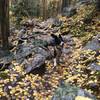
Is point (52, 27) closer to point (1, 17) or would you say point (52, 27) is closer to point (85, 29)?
point (85, 29)

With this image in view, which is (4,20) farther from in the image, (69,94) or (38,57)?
(69,94)

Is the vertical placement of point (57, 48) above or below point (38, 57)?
below

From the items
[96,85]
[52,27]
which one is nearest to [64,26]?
[52,27]

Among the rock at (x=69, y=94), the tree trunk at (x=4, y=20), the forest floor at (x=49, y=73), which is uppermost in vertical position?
the tree trunk at (x=4, y=20)

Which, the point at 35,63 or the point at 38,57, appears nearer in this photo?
the point at 35,63

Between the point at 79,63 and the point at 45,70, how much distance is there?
129cm

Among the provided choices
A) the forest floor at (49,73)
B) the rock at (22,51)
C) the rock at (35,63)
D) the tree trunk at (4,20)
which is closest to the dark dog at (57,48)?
the forest floor at (49,73)

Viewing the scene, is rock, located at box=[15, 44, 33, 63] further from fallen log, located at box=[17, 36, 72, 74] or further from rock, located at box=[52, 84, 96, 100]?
rock, located at box=[52, 84, 96, 100]

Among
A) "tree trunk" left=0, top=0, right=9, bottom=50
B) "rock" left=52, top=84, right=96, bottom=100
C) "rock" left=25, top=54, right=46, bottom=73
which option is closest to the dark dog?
"rock" left=25, top=54, right=46, bottom=73

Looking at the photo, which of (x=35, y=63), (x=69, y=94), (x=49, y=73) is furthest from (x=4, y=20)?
(x=69, y=94)

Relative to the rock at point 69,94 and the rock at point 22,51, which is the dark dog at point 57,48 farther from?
the rock at point 69,94

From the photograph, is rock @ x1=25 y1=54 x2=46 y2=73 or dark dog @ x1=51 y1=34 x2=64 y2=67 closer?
rock @ x1=25 y1=54 x2=46 y2=73

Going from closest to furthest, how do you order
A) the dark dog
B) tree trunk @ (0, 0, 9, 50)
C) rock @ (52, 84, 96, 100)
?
rock @ (52, 84, 96, 100), tree trunk @ (0, 0, 9, 50), the dark dog

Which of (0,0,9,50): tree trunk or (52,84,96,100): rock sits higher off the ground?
(0,0,9,50): tree trunk
